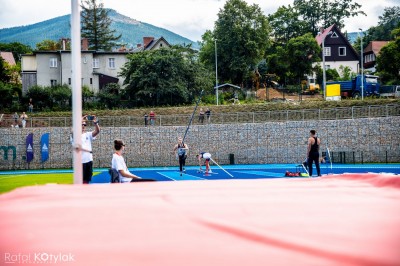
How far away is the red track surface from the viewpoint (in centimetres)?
226

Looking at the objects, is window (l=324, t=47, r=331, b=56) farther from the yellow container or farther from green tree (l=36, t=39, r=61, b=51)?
green tree (l=36, t=39, r=61, b=51)

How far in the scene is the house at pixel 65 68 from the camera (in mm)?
63844

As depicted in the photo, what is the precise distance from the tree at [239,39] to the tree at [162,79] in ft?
30.4

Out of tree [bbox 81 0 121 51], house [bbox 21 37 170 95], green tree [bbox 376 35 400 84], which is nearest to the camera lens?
green tree [bbox 376 35 400 84]

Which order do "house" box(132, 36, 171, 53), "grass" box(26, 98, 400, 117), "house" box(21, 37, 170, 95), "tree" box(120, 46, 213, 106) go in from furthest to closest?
"house" box(132, 36, 171, 53) → "house" box(21, 37, 170, 95) → "tree" box(120, 46, 213, 106) → "grass" box(26, 98, 400, 117)

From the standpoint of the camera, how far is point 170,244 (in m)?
2.40

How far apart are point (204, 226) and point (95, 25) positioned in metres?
86.6

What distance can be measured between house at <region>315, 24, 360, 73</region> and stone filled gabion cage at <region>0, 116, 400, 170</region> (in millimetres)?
37144

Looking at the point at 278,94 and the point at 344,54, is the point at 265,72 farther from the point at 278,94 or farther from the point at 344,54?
the point at 344,54

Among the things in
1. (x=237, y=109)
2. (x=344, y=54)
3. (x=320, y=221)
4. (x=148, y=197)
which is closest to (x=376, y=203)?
(x=320, y=221)

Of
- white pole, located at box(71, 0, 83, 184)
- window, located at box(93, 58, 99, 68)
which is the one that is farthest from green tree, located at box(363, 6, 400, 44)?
white pole, located at box(71, 0, 83, 184)

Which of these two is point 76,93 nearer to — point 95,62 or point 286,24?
point 95,62

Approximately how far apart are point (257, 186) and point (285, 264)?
2.15 metres

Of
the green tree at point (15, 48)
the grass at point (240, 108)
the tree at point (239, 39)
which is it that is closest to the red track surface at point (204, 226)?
the grass at point (240, 108)
